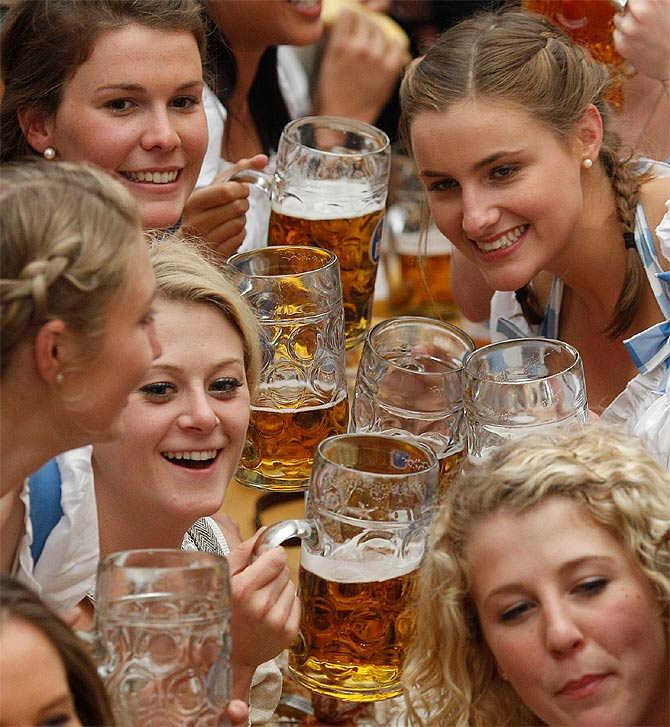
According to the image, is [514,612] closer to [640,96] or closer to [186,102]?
[186,102]

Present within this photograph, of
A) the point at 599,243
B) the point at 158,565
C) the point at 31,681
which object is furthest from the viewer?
the point at 599,243

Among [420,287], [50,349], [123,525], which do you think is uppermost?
[50,349]

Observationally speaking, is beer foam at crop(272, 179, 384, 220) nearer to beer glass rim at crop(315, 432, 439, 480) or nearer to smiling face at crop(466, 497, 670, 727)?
beer glass rim at crop(315, 432, 439, 480)

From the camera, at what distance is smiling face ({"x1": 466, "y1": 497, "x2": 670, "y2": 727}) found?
4.35 ft

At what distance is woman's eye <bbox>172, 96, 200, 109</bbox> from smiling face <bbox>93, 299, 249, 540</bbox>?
23.0 inches

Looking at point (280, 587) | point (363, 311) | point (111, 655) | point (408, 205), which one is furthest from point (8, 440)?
point (408, 205)

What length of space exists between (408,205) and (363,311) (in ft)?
3.50

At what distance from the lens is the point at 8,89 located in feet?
6.91

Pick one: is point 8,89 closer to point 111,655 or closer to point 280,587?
point 280,587

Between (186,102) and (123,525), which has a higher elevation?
(186,102)

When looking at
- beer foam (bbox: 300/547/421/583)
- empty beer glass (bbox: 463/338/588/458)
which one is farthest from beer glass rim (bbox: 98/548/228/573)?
empty beer glass (bbox: 463/338/588/458)

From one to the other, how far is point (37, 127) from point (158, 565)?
1.11 meters

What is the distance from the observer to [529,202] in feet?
6.61

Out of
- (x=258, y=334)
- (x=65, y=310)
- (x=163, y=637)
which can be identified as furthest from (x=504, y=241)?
(x=163, y=637)
